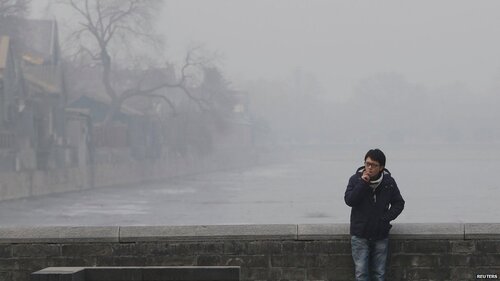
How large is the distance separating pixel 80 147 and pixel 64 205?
27.2 ft

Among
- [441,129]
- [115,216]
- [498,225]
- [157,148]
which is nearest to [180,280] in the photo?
[498,225]

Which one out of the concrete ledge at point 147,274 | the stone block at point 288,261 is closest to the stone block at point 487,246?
the stone block at point 288,261

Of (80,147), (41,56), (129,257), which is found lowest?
(129,257)

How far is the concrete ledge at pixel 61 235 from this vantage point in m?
8.30

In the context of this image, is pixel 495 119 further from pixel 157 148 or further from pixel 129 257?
pixel 129 257

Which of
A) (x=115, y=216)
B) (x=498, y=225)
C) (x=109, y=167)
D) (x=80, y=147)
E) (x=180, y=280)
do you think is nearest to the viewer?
(x=180, y=280)

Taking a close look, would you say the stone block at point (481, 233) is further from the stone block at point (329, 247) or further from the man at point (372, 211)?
the stone block at point (329, 247)

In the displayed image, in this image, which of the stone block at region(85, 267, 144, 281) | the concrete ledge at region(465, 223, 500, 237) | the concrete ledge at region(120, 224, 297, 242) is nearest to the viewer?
the stone block at region(85, 267, 144, 281)

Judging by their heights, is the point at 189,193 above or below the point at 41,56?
below

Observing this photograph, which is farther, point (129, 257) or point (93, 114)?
point (93, 114)

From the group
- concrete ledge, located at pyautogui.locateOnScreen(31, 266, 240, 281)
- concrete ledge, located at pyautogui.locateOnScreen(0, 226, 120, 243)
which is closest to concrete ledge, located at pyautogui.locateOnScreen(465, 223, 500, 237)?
concrete ledge, located at pyautogui.locateOnScreen(0, 226, 120, 243)

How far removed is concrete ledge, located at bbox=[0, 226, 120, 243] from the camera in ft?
27.2

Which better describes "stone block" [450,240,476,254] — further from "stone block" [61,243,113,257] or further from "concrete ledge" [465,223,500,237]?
"stone block" [61,243,113,257]

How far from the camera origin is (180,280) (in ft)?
16.8
